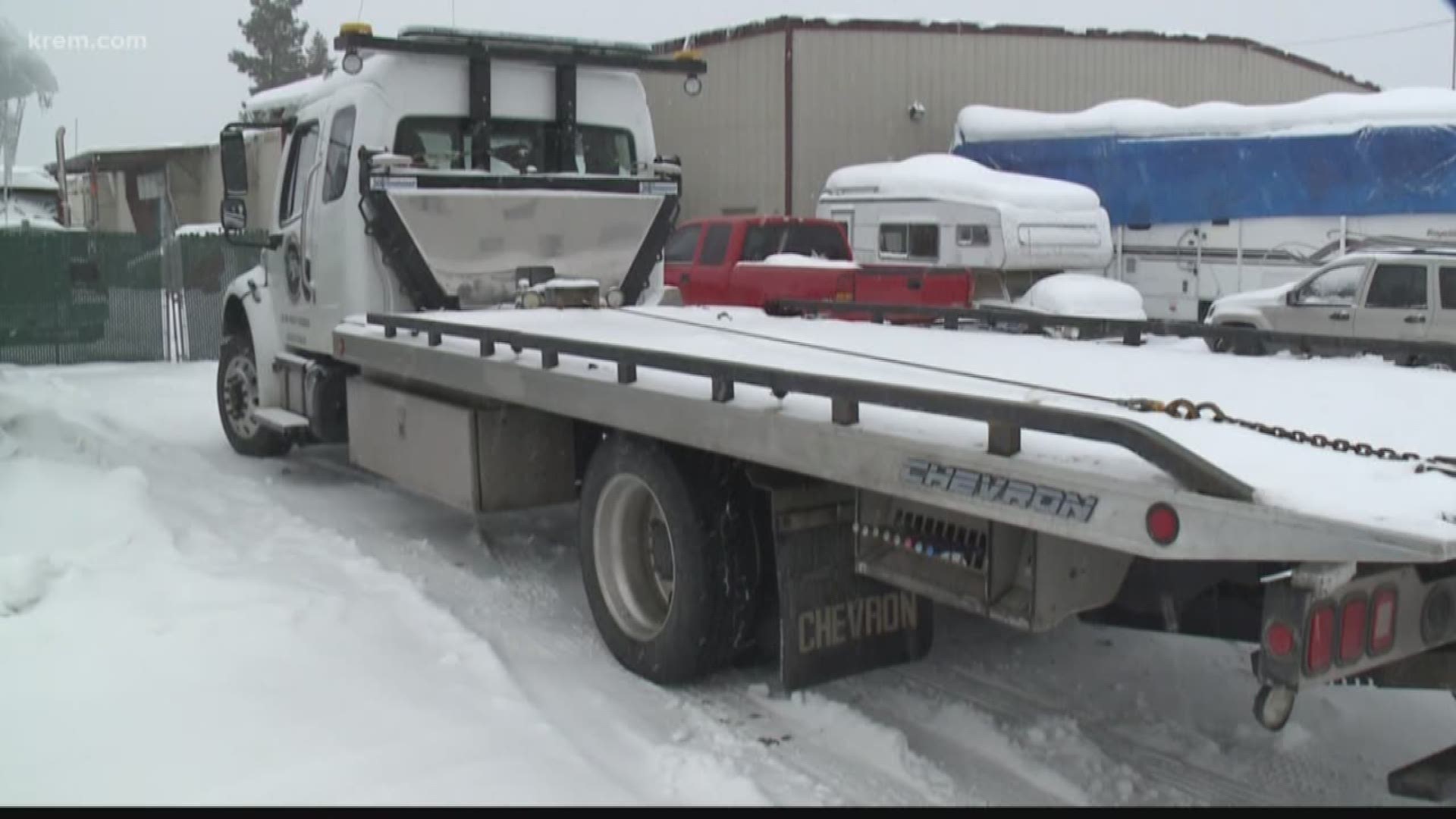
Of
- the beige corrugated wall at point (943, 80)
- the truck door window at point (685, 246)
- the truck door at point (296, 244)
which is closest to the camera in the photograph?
the truck door at point (296, 244)

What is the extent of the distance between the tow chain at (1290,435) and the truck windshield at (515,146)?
5.40 metres

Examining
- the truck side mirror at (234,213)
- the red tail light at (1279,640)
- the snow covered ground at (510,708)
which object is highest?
the truck side mirror at (234,213)

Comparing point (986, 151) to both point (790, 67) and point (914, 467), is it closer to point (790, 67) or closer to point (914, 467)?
point (790, 67)

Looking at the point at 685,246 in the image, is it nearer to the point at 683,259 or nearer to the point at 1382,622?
the point at 683,259

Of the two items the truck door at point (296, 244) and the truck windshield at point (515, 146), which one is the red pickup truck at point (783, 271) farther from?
the truck door at point (296, 244)

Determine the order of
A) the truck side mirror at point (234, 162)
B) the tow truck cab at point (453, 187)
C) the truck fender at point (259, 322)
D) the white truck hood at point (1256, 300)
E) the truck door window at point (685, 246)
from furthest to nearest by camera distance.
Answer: the truck door window at point (685, 246) → the white truck hood at point (1256, 300) → the truck fender at point (259, 322) → the truck side mirror at point (234, 162) → the tow truck cab at point (453, 187)

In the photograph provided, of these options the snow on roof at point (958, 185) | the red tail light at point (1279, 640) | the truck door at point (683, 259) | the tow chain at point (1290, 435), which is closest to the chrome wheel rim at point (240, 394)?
the truck door at point (683, 259)

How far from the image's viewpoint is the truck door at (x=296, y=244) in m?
9.10

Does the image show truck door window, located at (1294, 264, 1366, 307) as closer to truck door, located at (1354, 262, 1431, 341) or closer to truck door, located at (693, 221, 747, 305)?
truck door, located at (1354, 262, 1431, 341)

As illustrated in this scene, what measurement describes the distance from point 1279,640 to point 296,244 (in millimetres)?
7819

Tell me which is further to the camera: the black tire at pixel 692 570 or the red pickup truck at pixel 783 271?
the red pickup truck at pixel 783 271

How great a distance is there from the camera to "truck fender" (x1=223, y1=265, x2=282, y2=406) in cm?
970

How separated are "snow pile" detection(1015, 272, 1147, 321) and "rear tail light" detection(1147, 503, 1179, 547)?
15.8 m

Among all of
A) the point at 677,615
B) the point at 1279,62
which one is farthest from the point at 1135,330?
the point at 1279,62
